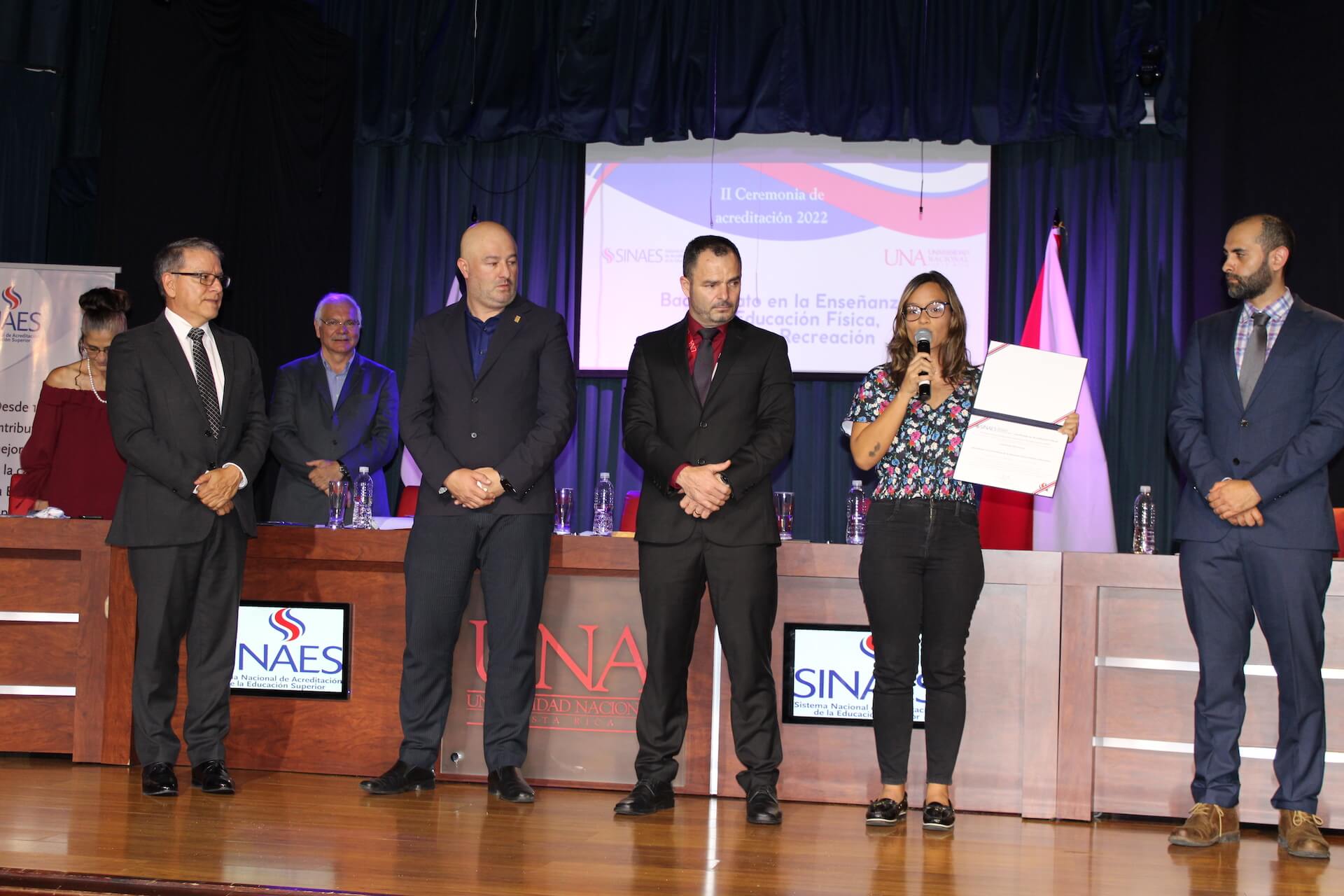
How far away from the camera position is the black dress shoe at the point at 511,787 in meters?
3.90

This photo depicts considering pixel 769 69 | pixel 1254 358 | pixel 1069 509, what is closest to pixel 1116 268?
pixel 1069 509

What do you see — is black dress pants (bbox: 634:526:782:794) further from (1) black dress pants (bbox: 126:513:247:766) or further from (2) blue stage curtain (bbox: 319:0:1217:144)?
(2) blue stage curtain (bbox: 319:0:1217:144)

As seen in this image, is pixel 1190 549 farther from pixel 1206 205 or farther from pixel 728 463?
pixel 1206 205

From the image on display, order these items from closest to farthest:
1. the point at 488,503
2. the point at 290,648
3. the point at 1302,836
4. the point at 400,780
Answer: the point at 1302,836, the point at 488,503, the point at 400,780, the point at 290,648

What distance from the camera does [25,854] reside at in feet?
9.99

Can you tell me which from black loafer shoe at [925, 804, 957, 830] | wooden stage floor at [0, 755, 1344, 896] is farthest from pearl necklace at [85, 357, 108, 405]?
black loafer shoe at [925, 804, 957, 830]

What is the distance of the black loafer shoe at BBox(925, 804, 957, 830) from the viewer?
11.9 ft

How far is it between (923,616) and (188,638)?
231cm

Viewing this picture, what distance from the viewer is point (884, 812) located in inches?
145

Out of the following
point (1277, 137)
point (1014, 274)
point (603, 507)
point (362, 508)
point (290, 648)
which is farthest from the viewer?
point (1014, 274)

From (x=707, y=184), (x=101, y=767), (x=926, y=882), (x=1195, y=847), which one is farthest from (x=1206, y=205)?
(x=101, y=767)

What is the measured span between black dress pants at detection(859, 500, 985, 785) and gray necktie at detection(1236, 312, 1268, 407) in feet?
2.97

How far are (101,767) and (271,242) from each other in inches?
131

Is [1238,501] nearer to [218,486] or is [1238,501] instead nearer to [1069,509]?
[1069,509]
